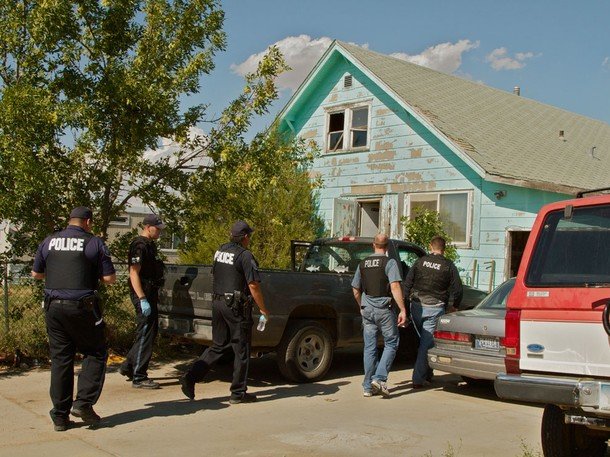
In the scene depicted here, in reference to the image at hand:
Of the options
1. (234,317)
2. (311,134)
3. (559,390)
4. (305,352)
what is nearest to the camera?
(559,390)

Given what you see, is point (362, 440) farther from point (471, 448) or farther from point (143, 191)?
point (143, 191)

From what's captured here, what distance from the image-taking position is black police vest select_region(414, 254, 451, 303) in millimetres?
9008

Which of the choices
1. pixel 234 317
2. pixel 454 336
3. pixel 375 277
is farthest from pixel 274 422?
pixel 454 336

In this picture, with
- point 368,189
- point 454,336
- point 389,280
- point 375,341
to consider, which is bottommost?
point 375,341

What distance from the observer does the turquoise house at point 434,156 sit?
49.8 feet

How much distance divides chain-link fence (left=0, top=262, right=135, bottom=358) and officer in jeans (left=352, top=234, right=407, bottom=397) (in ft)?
12.2

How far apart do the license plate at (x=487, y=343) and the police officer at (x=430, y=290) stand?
931mm

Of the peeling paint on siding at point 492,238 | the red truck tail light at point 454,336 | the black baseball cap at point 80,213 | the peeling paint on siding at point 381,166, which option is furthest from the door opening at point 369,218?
the black baseball cap at point 80,213

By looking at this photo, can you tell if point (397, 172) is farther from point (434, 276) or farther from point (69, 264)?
point (69, 264)

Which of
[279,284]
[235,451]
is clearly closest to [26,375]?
[279,284]

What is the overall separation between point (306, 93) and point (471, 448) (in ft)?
46.2

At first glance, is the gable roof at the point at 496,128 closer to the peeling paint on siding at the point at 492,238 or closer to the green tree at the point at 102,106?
the peeling paint on siding at the point at 492,238

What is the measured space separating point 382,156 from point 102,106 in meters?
9.29

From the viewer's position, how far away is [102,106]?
9.27m
